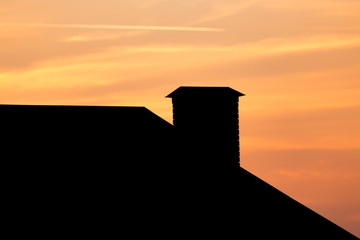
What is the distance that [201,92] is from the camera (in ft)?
75.3

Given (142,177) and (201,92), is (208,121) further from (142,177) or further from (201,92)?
(142,177)

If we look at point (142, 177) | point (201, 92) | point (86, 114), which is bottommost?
point (142, 177)

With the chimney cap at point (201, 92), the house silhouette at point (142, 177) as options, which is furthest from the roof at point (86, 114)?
the chimney cap at point (201, 92)

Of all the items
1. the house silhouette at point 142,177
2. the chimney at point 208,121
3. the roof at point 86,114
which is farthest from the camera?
the chimney at point 208,121

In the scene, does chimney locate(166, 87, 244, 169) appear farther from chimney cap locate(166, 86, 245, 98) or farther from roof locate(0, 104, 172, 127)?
roof locate(0, 104, 172, 127)

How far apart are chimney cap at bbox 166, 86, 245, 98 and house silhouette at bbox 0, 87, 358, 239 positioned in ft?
0.09

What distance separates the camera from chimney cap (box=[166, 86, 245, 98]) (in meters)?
22.9

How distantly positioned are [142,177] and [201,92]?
157 inches

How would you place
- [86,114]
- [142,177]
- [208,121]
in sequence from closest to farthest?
[142,177] < [86,114] < [208,121]

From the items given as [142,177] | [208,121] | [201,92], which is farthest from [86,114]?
[208,121]

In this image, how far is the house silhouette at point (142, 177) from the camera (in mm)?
18328

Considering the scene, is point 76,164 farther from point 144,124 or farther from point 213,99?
point 213,99

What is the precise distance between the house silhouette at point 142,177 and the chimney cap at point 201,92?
3 cm

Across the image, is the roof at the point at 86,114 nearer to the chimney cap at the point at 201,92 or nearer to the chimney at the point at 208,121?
the chimney at the point at 208,121
